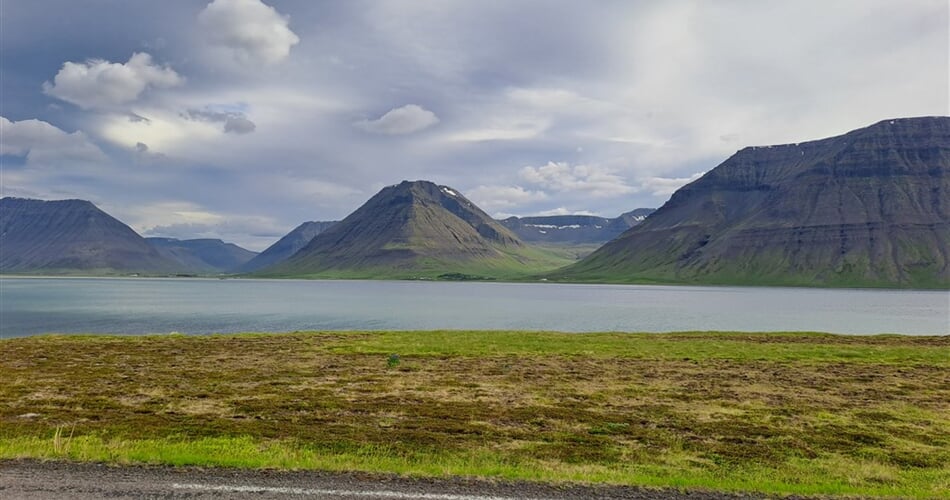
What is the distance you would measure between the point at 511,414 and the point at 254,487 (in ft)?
36.3

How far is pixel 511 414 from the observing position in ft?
74.7

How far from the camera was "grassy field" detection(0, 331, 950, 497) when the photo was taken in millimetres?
16438

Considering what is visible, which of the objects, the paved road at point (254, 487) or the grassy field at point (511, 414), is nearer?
the paved road at point (254, 487)

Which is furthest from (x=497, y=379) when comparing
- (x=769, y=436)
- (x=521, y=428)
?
(x=769, y=436)

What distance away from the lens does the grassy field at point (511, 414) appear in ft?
53.9

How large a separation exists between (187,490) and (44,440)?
759 cm

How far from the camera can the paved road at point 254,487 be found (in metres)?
13.8

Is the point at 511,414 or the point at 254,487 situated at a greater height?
the point at 254,487

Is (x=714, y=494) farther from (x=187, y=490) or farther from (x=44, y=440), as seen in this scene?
(x=44, y=440)

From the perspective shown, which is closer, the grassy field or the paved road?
the paved road

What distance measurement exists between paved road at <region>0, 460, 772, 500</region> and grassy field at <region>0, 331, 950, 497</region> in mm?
774

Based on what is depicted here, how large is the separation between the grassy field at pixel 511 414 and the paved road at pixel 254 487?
774 mm

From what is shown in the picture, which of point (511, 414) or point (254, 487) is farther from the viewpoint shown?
point (511, 414)

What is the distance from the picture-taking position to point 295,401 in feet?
80.4
